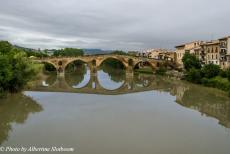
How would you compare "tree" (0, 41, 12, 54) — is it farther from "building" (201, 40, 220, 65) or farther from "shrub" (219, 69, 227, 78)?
"building" (201, 40, 220, 65)

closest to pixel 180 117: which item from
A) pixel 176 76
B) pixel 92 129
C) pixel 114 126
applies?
pixel 114 126

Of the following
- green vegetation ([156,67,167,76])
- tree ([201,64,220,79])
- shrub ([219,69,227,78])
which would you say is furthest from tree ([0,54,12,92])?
green vegetation ([156,67,167,76])

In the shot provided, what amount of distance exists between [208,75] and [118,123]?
19352 millimetres

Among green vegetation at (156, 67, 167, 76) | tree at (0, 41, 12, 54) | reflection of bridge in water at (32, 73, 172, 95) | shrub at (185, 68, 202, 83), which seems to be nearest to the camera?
tree at (0, 41, 12, 54)

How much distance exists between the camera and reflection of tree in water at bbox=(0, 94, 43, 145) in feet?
53.3

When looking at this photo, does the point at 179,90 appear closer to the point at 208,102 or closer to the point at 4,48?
the point at 208,102

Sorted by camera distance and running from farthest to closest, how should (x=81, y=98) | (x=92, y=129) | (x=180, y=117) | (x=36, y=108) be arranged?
(x=81, y=98), (x=36, y=108), (x=180, y=117), (x=92, y=129)

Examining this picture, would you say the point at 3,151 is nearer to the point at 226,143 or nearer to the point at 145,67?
the point at 226,143

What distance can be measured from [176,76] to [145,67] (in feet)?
67.1

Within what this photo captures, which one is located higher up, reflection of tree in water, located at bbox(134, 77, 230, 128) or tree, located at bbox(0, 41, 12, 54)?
tree, located at bbox(0, 41, 12, 54)

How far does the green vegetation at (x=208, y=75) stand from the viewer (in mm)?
30397

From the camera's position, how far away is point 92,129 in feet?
53.3

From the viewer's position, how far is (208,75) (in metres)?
34.4

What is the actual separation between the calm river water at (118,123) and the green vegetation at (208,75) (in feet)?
5.93
